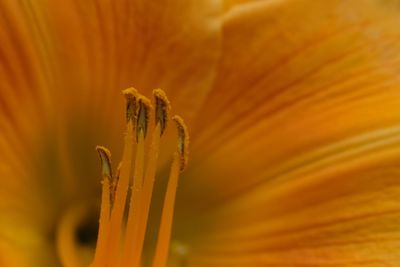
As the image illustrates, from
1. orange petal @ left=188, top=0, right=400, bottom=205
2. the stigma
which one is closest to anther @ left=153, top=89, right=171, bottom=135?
the stigma

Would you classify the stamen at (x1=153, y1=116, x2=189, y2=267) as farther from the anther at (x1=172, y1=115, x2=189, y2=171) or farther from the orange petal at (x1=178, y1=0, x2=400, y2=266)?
the orange petal at (x1=178, y1=0, x2=400, y2=266)

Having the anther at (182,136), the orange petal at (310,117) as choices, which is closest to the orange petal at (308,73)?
the orange petal at (310,117)

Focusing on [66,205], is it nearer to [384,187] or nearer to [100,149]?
[100,149]

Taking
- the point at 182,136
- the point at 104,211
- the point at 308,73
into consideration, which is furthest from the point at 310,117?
the point at 104,211

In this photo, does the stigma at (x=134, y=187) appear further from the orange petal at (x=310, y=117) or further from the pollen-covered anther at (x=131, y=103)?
the orange petal at (x=310, y=117)

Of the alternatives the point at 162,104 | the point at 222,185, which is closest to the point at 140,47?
Answer: the point at 162,104

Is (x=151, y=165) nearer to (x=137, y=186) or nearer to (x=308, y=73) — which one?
(x=137, y=186)
